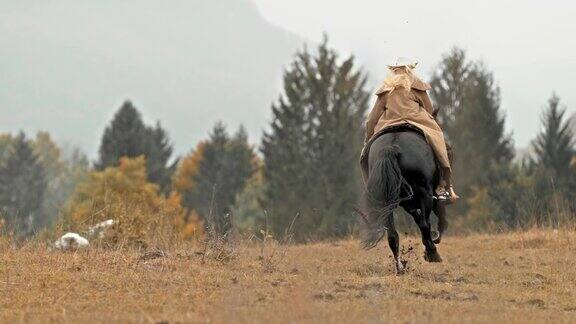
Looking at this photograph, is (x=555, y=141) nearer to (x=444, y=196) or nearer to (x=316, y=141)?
(x=316, y=141)

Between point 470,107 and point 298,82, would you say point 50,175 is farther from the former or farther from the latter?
point 470,107

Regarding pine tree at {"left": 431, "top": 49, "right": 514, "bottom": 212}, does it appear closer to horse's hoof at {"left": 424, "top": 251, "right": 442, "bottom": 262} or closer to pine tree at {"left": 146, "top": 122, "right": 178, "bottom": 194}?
pine tree at {"left": 146, "top": 122, "right": 178, "bottom": 194}

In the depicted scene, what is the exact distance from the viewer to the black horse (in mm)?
9586

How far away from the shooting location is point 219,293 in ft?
24.2

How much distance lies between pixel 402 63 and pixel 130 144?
60.5 meters

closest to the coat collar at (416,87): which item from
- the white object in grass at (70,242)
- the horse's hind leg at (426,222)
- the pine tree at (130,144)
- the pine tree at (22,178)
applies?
the horse's hind leg at (426,222)

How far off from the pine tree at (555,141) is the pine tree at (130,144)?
103 feet

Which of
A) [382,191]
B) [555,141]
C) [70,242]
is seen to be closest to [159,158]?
[555,141]

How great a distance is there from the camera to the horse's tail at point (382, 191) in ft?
31.4

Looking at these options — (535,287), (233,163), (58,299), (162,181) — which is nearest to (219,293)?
(58,299)

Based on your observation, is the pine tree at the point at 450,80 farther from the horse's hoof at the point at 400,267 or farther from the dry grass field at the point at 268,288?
the horse's hoof at the point at 400,267

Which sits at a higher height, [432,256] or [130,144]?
[130,144]

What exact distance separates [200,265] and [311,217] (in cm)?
3883

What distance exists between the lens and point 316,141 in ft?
173
